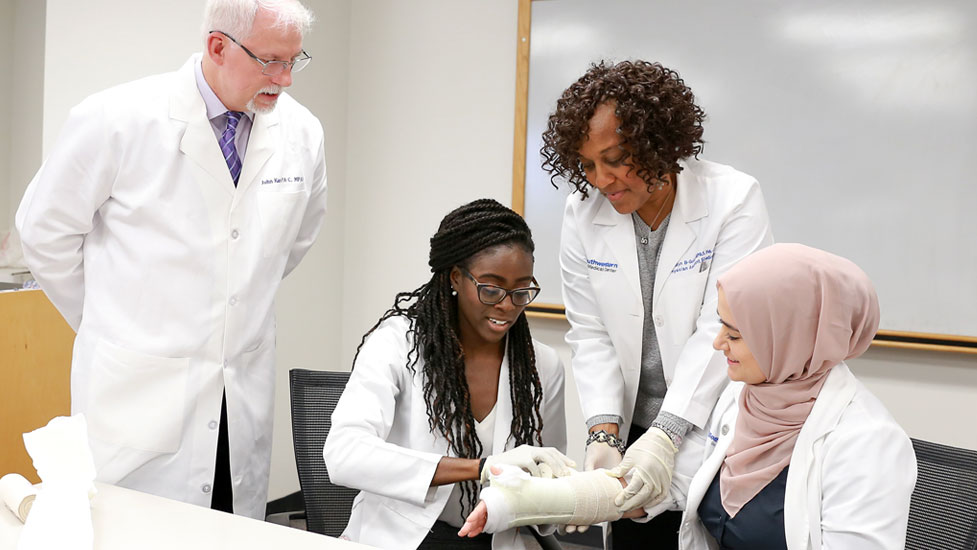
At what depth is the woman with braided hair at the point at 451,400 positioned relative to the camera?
1.59 m

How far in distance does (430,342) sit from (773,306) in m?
0.73

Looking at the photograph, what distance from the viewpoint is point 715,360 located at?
5.51ft

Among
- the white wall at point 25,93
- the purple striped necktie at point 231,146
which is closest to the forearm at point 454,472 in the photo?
the purple striped necktie at point 231,146

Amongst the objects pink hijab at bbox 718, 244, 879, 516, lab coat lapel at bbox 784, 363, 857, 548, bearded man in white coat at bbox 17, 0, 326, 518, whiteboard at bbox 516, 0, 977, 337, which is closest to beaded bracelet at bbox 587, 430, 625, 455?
pink hijab at bbox 718, 244, 879, 516

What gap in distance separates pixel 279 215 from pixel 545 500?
917 mm

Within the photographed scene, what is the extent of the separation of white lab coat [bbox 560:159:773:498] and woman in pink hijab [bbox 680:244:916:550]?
0.65ft

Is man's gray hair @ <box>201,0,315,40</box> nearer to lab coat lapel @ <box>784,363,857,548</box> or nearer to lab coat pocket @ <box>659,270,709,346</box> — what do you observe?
lab coat pocket @ <box>659,270,709,346</box>

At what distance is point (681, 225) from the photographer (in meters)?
1.77

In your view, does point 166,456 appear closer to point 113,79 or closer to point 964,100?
point 113,79

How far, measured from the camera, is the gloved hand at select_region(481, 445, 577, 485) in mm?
1547

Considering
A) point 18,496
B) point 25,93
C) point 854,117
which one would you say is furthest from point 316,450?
point 25,93

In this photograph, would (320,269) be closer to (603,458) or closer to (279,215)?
(279,215)

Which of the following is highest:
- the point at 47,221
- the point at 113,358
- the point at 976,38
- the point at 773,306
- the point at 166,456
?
the point at 976,38

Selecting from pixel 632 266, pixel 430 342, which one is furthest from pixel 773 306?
pixel 430 342
